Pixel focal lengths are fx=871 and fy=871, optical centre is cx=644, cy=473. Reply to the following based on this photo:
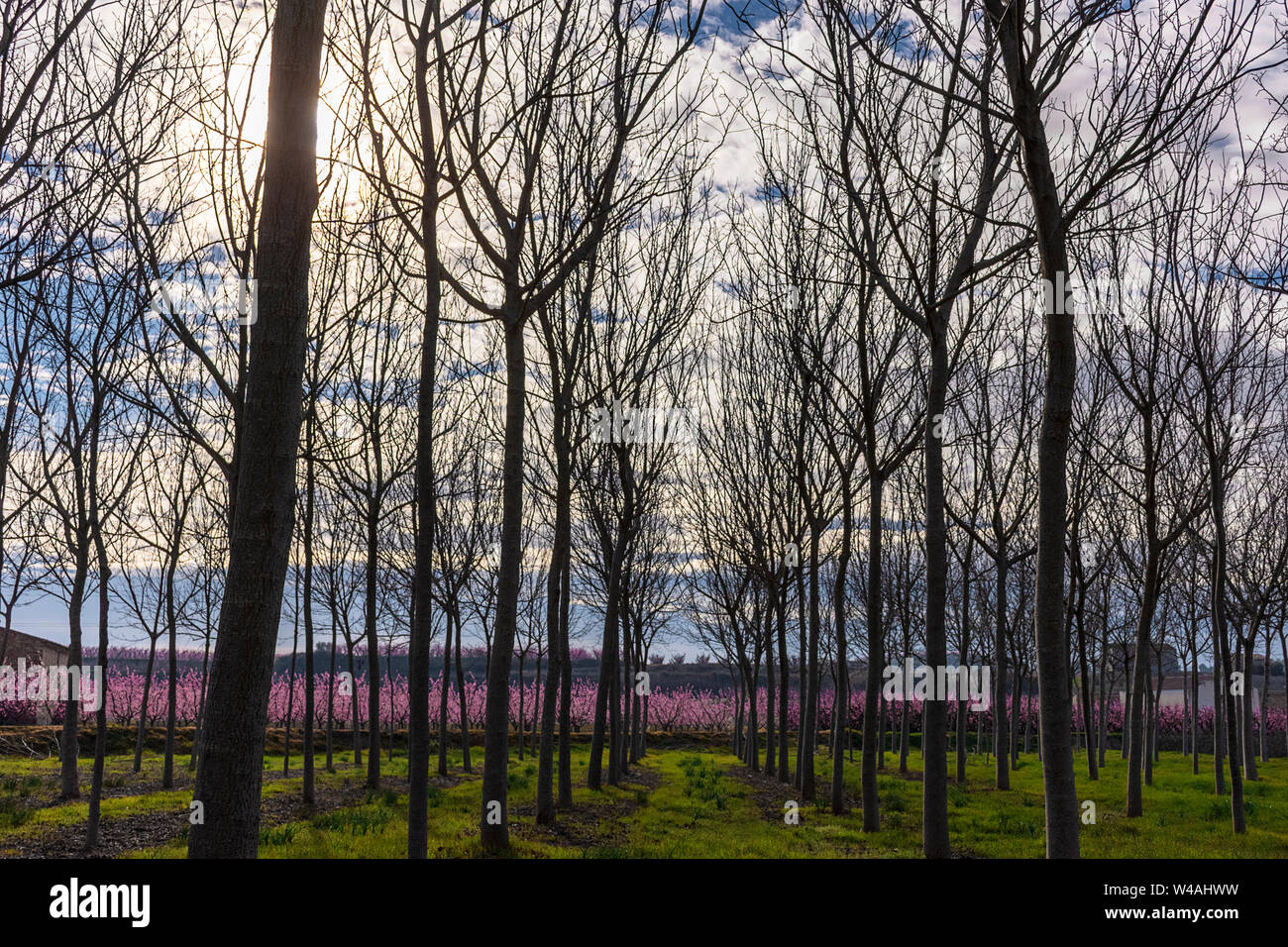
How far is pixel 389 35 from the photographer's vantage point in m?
5.87

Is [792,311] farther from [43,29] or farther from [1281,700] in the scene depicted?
[1281,700]

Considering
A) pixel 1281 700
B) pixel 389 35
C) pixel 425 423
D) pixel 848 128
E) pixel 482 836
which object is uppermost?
pixel 389 35

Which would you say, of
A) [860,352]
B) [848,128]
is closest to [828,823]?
[860,352]

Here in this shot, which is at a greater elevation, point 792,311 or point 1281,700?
point 792,311

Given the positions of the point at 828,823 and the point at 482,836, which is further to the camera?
the point at 828,823

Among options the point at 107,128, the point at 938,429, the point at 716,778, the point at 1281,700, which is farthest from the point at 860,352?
the point at 1281,700

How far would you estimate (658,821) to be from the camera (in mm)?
9047

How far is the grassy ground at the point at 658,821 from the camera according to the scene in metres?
7.02

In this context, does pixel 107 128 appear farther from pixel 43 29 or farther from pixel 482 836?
pixel 482 836

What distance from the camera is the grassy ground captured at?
7016mm

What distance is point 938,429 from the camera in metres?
6.91

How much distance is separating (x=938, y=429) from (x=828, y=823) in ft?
15.0
